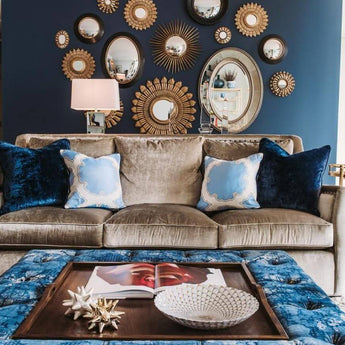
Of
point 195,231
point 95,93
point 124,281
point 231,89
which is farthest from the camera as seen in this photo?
point 231,89

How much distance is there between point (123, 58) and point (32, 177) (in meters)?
2.62

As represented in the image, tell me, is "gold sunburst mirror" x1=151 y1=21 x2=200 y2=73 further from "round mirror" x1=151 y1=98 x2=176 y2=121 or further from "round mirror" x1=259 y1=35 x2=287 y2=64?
"round mirror" x1=259 y1=35 x2=287 y2=64

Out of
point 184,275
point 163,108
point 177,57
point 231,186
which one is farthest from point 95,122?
point 184,275

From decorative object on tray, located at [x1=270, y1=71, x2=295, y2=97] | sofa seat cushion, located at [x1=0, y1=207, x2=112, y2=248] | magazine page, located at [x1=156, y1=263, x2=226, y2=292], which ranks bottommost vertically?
sofa seat cushion, located at [x1=0, y1=207, x2=112, y2=248]

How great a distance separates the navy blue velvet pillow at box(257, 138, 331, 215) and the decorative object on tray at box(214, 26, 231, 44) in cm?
241

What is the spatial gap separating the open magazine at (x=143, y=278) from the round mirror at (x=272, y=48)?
3852 mm

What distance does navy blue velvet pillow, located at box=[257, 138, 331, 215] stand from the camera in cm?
300

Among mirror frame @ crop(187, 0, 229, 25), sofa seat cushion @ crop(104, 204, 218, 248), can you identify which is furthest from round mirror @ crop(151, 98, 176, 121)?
sofa seat cushion @ crop(104, 204, 218, 248)

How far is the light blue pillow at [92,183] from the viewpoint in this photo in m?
3.05

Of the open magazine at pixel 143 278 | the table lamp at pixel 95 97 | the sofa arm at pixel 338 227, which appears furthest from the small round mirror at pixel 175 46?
the open magazine at pixel 143 278

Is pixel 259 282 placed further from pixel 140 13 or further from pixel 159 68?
pixel 140 13

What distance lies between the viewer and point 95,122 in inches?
170

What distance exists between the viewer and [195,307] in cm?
150

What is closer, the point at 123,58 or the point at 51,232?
the point at 51,232
